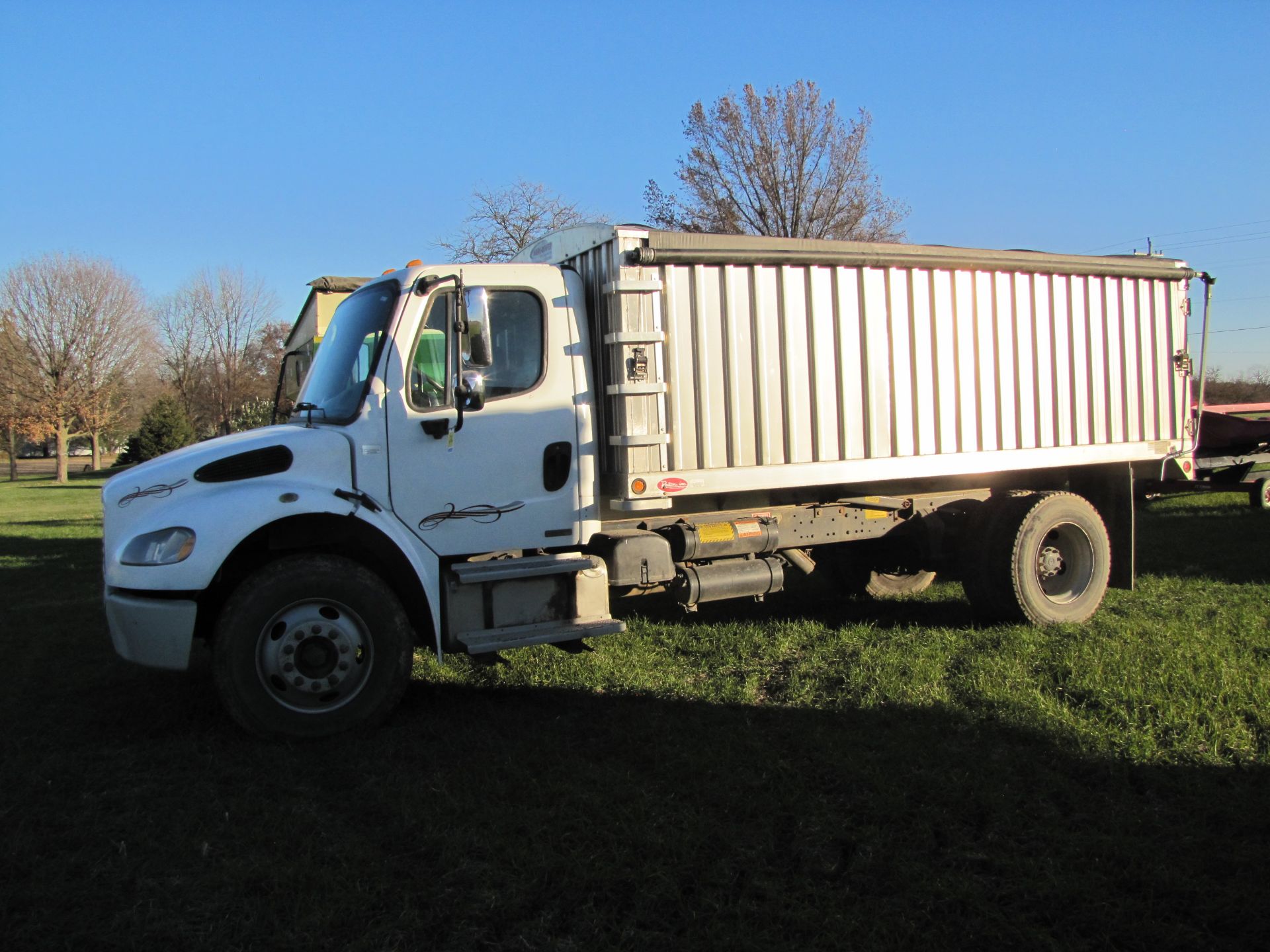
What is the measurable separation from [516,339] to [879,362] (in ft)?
8.60

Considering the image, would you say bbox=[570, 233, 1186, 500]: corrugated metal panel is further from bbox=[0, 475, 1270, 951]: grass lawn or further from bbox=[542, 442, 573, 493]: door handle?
bbox=[0, 475, 1270, 951]: grass lawn

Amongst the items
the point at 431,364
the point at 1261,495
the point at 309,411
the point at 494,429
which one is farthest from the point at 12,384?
the point at 1261,495

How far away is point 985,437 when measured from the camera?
275 inches

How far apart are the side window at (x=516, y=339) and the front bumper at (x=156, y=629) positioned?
7.08 feet

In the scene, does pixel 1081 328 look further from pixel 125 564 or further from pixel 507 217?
pixel 507 217

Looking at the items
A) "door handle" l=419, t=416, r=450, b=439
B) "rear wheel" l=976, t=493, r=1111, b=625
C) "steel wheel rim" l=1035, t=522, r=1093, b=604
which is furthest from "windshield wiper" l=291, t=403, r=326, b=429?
"steel wheel rim" l=1035, t=522, r=1093, b=604

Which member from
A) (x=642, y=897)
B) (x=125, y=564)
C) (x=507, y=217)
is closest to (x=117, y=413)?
(x=507, y=217)

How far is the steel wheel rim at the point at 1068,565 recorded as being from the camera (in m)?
7.41

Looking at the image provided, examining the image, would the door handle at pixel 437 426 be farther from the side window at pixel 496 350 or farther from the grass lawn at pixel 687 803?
the grass lawn at pixel 687 803

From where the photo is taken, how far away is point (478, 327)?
509 centimetres

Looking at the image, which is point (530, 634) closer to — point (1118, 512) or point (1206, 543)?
point (1118, 512)

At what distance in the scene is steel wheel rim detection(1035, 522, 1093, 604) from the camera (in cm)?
741

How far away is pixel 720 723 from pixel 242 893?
2.58 metres

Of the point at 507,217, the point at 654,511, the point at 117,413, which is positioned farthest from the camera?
the point at 117,413
